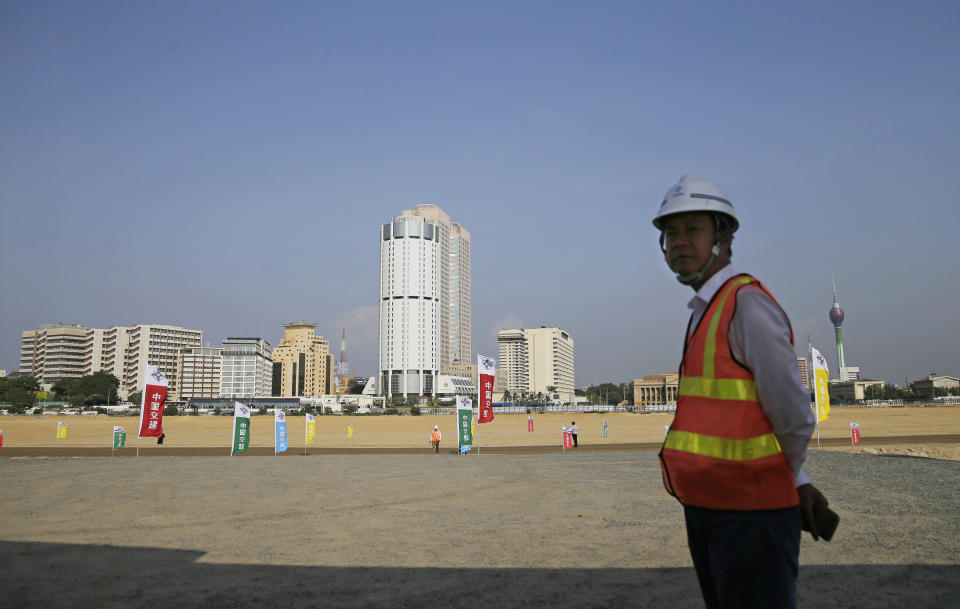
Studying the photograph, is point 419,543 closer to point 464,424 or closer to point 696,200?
point 696,200

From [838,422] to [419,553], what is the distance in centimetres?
6910

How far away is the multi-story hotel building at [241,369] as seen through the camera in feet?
625

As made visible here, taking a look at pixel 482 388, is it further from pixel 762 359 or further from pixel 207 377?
pixel 207 377

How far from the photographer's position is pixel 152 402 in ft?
77.0

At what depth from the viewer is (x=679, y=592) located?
586 centimetres

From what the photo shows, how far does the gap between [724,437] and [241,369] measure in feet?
669

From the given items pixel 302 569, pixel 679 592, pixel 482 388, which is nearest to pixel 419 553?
pixel 302 569

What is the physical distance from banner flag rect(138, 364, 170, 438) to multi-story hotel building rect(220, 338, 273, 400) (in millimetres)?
175019

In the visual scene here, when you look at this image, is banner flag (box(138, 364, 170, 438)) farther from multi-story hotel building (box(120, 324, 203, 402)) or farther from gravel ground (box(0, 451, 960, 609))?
multi-story hotel building (box(120, 324, 203, 402))

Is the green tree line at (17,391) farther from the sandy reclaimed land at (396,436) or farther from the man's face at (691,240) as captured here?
the man's face at (691,240)

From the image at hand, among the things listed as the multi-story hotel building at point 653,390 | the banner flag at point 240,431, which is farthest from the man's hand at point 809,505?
the multi-story hotel building at point 653,390

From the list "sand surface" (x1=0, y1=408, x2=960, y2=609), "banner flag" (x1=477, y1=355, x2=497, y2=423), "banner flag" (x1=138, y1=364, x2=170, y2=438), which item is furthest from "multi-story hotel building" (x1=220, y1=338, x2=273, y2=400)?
"sand surface" (x1=0, y1=408, x2=960, y2=609)

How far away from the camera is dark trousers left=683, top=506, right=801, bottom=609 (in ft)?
7.36

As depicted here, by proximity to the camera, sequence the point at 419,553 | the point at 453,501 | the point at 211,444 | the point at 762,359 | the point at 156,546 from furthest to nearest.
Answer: the point at 211,444 → the point at 453,501 → the point at 156,546 → the point at 419,553 → the point at 762,359
